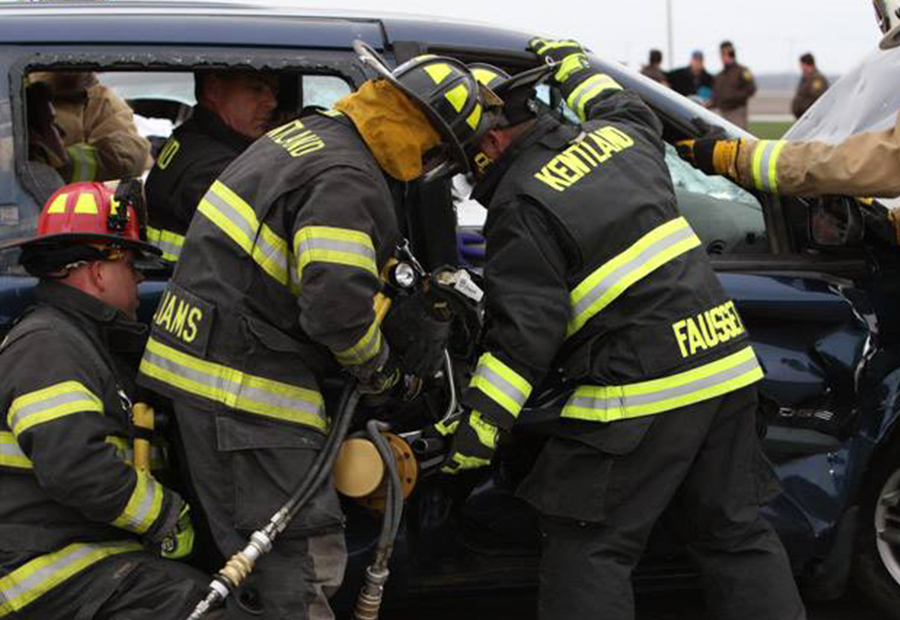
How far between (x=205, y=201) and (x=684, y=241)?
1217 millimetres

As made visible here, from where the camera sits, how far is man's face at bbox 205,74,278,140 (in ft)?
13.3

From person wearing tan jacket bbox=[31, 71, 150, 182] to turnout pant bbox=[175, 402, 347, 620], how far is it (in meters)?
1.52

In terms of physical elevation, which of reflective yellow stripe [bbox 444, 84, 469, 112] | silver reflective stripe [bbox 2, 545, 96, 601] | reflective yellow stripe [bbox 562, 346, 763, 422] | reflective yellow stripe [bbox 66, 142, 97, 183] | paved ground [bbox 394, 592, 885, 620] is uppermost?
reflective yellow stripe [bbox 444, 84, 469, 112]

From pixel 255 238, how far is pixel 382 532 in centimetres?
80

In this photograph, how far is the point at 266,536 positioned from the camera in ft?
10.7

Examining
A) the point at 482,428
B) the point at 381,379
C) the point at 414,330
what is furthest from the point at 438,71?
the point at 482,428

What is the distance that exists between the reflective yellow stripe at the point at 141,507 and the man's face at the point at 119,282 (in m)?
0.45

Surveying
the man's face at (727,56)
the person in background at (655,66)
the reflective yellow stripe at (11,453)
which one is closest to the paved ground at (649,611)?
the reflective yellow stripe at (11,453)

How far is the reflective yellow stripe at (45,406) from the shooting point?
3225 mm

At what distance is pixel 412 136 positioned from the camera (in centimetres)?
333

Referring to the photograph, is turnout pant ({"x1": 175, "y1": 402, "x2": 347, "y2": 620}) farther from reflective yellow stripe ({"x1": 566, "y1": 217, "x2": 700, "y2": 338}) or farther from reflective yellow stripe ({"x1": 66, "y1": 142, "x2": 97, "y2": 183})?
reflective yellow stripe ({"x1": 66, "y1": 142, "x2": 97, "y2": 183})

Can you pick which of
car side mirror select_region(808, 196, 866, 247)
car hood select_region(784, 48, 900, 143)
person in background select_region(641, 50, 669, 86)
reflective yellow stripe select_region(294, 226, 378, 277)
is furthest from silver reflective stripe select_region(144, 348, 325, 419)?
person in background select_region(641, 50, 669, 86)

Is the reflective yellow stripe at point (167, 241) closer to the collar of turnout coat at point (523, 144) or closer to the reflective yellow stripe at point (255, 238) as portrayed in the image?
the reflective yellow stripe at point (255, 238)

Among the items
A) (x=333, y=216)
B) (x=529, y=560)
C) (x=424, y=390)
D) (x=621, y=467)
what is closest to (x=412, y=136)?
(x=333, y=216)
